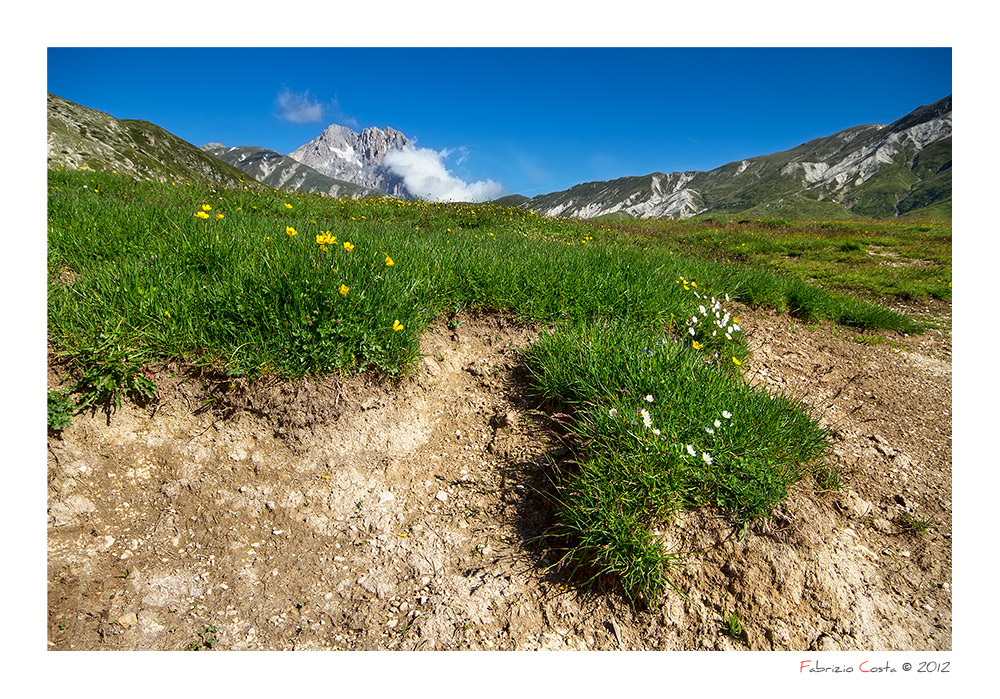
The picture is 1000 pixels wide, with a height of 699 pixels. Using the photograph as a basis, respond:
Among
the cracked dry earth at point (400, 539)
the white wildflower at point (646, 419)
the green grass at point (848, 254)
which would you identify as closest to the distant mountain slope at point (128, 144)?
the green grass at point (848, 254)

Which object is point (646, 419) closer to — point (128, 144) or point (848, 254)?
point (848, 254)

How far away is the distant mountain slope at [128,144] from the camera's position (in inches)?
1286

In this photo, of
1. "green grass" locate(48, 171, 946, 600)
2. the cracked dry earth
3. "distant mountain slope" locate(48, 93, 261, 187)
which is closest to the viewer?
the cracked dry earth

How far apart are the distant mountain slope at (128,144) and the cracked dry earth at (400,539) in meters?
32.8

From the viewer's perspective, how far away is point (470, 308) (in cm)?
423

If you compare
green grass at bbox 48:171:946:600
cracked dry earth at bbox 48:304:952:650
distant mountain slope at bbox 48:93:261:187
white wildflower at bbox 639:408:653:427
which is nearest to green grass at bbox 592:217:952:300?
green grass at bbox 48:171:946:600

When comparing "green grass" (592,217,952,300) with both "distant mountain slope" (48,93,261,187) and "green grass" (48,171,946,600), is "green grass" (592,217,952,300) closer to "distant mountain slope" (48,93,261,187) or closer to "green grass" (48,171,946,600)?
"green grass" (48,171,946,600)

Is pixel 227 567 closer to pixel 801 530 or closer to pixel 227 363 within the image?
pixel 227 363

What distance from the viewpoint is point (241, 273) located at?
3152 millimetres

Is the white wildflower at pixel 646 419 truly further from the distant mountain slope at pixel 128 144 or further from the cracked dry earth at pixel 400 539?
the distant mountain slope at pixel 128 144

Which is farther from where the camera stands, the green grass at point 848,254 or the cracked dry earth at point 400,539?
the green grass at point 848,254

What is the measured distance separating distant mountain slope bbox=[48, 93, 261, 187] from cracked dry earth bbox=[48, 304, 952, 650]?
108 ft

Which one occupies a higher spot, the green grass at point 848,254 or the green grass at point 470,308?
the green grass at point 848,254

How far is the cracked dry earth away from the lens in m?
2.06
